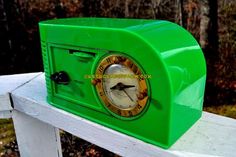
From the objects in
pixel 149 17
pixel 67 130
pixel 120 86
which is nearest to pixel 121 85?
pixel 120 86

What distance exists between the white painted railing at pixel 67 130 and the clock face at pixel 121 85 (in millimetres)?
67

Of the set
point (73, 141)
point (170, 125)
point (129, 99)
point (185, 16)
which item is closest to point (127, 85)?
point (129, 99)

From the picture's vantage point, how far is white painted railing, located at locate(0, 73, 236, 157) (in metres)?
0.64

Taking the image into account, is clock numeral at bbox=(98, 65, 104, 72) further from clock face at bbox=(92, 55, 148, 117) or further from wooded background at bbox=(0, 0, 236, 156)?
wooded background at bbox=(0, 0, 236, 156)

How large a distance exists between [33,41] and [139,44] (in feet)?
17.2

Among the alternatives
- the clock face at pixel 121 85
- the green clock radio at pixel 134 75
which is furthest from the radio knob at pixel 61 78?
the clock face at pixel 121 85

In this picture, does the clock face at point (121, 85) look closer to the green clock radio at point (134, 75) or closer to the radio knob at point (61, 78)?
the green clock radio at point (134, 75)

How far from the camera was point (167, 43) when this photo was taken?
66cm

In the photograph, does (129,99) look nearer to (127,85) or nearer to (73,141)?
(127,85)

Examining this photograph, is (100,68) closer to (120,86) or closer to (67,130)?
(120,86)

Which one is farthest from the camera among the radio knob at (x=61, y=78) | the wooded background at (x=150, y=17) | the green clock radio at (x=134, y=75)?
the wooded background at (x=150, y=17)

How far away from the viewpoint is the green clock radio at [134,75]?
0.63m

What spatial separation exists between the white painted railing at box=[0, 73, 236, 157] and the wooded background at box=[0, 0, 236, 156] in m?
3.75

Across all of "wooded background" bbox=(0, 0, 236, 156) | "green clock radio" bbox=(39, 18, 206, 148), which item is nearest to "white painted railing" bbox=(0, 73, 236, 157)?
"green clock radio" bbox=(39, 18, 206, 148)
